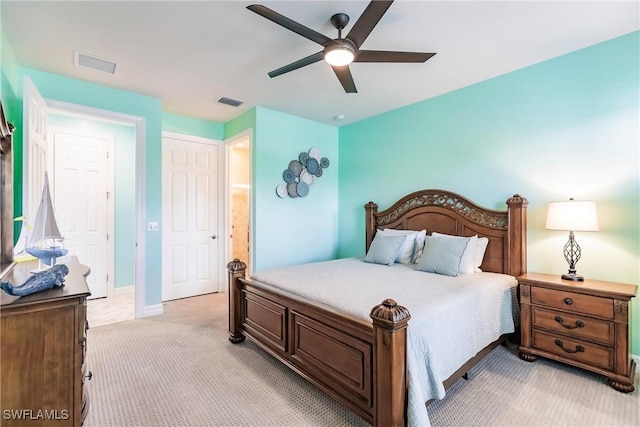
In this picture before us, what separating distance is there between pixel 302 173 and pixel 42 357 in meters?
3.54

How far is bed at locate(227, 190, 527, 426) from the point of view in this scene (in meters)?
1.55

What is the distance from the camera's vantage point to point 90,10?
2098 mm

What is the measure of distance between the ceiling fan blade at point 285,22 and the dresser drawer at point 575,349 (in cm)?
289

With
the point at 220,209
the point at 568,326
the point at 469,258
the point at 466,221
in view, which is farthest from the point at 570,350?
the point at 220,209

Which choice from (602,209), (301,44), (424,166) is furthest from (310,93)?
(602,209)

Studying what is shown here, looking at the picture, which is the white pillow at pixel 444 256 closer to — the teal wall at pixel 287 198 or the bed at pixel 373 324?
the bed at pixel 373 324

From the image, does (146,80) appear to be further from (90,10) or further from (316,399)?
(316,399)

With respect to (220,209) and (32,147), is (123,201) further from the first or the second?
(32,147)

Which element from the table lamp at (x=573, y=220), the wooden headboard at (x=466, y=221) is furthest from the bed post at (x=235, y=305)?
the table lamp at (x=573, y=220)

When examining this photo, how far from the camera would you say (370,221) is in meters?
4.31

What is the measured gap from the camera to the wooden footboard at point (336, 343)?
1537 millimetres

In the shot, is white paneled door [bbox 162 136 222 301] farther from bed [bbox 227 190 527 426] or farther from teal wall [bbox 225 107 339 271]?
bed [bbox 227 190 527 426]

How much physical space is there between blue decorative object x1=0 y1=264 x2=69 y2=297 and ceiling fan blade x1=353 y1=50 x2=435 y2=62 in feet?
7.45

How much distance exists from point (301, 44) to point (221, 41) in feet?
2.18
